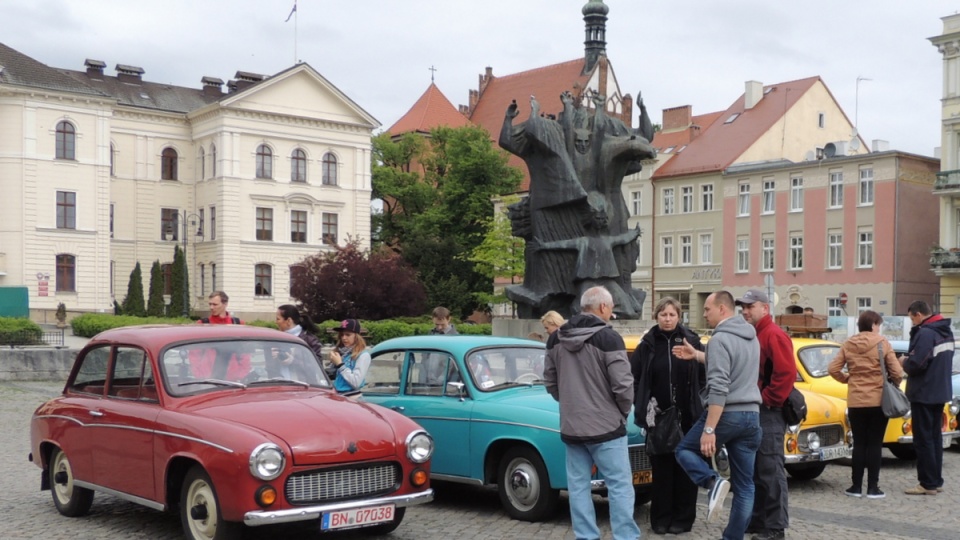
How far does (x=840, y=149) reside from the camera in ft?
204

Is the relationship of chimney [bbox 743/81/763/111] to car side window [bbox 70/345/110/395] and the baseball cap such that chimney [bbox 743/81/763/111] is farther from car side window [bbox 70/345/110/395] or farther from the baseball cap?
car side window [bbox 70/345/110/395]

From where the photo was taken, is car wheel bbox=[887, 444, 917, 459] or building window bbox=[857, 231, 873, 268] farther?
building window bbox=[857, 231, 873, 268]

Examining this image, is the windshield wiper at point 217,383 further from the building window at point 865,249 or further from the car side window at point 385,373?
the building window at point 865,249

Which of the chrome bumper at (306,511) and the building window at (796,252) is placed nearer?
the chrome bumper at (306,511)

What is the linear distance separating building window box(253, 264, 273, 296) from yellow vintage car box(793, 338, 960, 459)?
6349cm

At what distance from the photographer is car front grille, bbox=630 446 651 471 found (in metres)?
9.74

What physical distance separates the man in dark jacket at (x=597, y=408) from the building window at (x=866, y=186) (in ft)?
176

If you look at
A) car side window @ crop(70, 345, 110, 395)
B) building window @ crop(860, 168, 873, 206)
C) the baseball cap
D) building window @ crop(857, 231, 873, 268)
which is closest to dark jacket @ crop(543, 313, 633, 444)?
the baseball cap

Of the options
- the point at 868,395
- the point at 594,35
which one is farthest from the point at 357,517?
the point at 594,35

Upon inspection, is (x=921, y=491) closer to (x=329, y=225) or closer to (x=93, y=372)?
(x=93, y=372)

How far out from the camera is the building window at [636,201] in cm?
7131

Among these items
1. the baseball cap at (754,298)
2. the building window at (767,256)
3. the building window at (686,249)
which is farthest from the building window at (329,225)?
the baseball cap at (754,298)

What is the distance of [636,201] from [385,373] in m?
61.5

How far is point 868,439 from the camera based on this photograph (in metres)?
11.4
